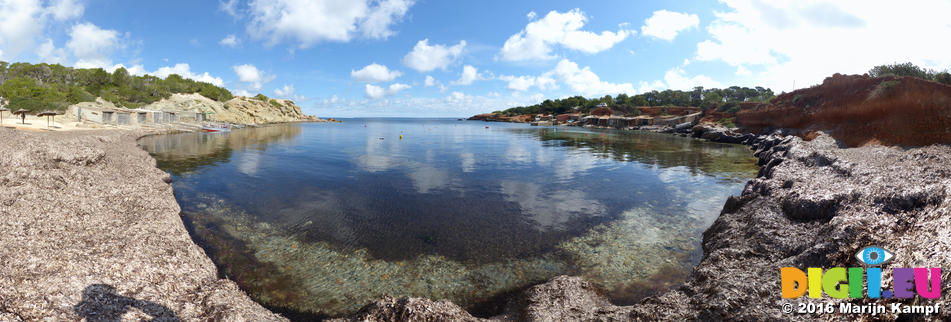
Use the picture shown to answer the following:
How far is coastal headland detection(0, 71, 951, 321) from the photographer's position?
5992 millimetres

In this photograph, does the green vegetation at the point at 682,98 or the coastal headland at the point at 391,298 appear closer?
the coastal headland at the point at 391,298

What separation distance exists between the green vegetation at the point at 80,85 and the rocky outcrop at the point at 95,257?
85239 millimetres

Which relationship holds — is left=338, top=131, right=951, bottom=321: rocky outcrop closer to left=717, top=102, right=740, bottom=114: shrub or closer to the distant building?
left=717, top=102, right=740, bottom=114: shrub

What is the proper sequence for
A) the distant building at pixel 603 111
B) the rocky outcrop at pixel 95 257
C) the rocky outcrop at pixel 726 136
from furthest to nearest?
the distant building at pixel 603 111 → the rocky outcrop at pixel 726 136 → the rocky outcrop at pixel 95 257

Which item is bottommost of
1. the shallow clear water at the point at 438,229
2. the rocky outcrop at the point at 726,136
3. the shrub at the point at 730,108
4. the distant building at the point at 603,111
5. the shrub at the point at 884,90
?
the shallow clear water at the point at 438,229

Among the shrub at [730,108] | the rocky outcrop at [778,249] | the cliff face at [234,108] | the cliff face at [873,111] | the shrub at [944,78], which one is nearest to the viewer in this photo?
the rocky outcrop at [778,249]

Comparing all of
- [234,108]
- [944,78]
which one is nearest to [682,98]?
[944,78]

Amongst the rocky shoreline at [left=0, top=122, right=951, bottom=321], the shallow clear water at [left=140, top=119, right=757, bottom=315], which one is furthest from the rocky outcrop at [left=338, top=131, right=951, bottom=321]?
the shallow clear water at [left=140, top=119, right=757, bottom=315]

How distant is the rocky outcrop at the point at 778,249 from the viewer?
19.4ft

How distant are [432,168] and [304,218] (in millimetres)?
14301

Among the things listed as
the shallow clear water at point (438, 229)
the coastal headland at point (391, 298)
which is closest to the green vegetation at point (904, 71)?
the shallow clear water at point (438, 229)

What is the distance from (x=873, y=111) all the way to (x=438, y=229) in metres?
43.3
